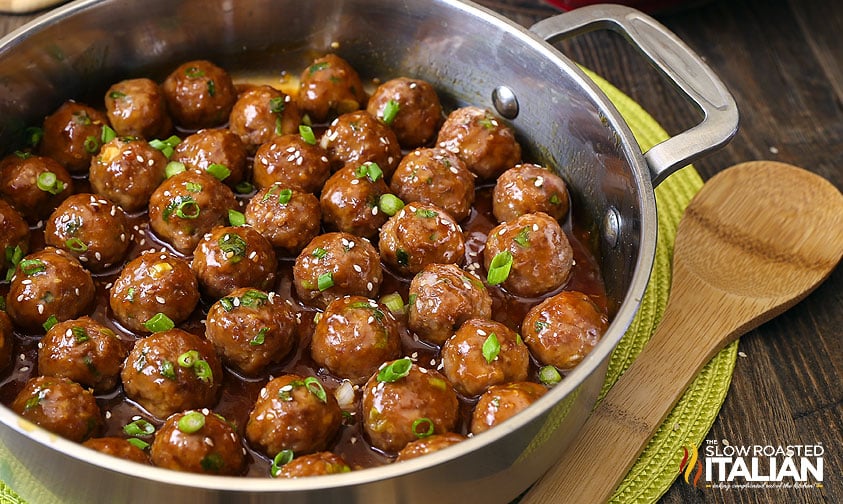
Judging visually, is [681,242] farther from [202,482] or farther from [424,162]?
[202,482]

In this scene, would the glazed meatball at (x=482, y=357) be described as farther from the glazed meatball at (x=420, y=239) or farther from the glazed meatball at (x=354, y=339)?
the glazed meatball at (x=420, y=239)

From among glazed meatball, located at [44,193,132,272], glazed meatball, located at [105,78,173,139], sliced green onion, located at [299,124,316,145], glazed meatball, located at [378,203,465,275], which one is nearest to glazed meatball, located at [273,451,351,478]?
glazed meatball, located at [378,203,465,275]

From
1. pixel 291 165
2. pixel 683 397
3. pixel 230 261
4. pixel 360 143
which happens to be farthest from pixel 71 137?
pixel 683 397

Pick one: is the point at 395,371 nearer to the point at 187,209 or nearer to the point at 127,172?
the point at 187,209

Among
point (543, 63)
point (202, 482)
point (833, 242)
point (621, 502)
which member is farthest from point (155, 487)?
point (833, 242)

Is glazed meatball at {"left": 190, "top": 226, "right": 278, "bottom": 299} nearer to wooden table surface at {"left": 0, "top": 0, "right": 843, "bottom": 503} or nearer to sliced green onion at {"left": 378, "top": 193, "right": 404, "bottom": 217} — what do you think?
sliced green onion at {"left": 378, "top": 193, "right": 404, "bottom": 217}

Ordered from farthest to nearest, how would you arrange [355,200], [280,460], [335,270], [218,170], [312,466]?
[218,170] → [355,200] → [335,270] → [280,460] → [312,466]
